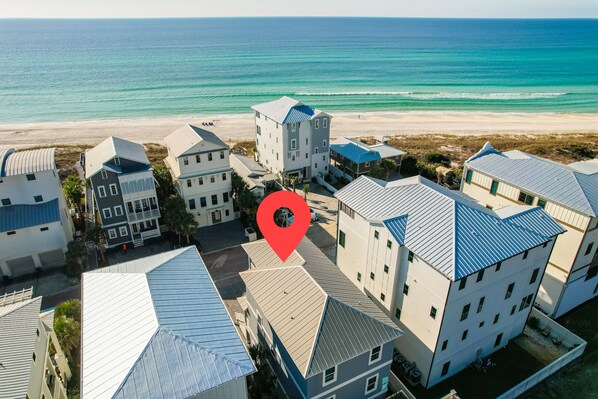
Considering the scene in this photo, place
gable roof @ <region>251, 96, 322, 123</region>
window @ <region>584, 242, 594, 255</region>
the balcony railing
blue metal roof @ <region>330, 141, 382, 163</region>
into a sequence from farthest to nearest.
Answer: blue metal roof @ <region>330, 141, 382, 163</region>, gable roof @ <region>251, 96, 322, 123</region>, the balcony railing, window @ <region>584, 242, 594, 255</region>

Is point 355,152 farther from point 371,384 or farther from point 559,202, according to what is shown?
point 371,384

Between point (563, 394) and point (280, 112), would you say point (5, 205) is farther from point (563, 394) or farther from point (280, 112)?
point (563, 394)

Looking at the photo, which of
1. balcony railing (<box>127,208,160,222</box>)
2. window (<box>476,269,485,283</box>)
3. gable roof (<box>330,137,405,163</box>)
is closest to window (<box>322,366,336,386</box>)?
window (<box>476,269,485,283</box>)

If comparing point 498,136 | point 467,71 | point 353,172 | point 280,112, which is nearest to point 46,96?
point 280,112

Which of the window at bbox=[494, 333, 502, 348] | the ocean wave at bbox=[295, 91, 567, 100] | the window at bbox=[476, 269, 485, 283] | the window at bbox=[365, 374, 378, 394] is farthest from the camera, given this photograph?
the ocean wave at bbox=[295, 91, 567, 100]

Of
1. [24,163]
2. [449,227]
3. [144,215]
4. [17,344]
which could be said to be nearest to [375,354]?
[449,227]

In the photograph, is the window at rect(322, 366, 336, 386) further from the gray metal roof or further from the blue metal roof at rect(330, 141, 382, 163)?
the blue metal roof at rect(330, 141, 382, 163)
